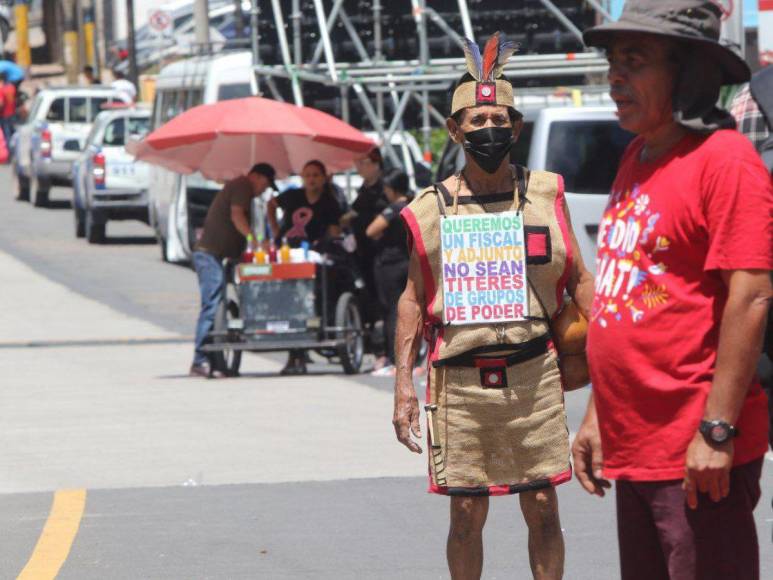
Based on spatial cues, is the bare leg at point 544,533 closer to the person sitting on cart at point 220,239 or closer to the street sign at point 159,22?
the person sitting on cart at point 220,239

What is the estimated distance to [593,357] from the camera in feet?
14.4

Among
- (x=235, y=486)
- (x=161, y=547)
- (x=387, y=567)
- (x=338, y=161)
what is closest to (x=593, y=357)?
(x=387, y=567)

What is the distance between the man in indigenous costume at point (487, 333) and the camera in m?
5.76

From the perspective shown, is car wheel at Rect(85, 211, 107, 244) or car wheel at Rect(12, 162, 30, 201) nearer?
car wheel at Rect(85, 211, 107, 244)

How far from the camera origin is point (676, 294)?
13.7 feet

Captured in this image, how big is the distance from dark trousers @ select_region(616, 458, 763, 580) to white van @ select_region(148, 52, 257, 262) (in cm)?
1607

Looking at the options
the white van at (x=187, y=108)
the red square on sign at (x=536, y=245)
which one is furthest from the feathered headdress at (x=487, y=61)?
the white van at (x=187, y=108)

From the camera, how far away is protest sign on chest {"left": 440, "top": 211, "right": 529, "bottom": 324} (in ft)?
18.9

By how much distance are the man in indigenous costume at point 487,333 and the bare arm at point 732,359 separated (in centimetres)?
168

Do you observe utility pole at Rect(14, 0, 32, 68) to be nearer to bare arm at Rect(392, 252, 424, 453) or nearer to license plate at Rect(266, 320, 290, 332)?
license plate at Rect(266, 320, 290, 332)

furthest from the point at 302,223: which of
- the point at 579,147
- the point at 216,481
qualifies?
the point at 216,481

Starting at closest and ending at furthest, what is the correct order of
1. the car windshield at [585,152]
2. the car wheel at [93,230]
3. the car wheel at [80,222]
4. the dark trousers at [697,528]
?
1. the dark trousers at [697,528]
2. the car windshield at [585,152]
3. the car wheel at [93,230]
4. the car wheel at [80,222]

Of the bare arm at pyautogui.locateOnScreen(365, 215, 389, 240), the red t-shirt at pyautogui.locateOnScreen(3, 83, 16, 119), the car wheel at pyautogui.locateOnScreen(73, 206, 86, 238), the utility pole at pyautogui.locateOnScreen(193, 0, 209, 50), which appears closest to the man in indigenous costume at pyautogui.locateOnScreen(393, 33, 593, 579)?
the red t-shirt at pyautogui.locateOnScreen(3, 83, 16, 119)

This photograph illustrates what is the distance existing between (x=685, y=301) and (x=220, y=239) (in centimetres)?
1106
